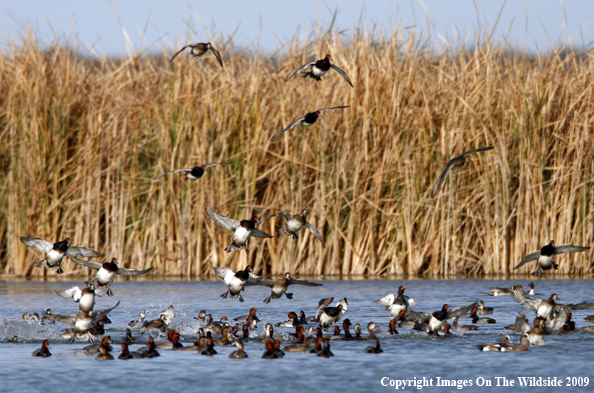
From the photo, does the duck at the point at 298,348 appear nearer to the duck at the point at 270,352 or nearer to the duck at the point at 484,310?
the duck at the point at 270,352

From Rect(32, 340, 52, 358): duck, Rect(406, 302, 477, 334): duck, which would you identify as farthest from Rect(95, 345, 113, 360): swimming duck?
Rect(406, 302, 477, 334): duck

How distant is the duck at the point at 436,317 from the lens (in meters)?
7.90

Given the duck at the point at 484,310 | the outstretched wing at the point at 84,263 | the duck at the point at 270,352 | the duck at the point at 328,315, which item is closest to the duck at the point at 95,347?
the duck at the point at 270,352

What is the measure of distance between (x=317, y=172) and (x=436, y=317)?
5.29m

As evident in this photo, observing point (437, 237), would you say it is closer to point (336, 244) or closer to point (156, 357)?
point (336, 244)

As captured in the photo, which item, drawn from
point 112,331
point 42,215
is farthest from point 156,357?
point 42,215

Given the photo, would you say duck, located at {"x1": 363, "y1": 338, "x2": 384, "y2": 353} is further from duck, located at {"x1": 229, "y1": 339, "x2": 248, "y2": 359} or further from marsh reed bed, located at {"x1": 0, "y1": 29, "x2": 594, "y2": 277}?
marsh reed bed, located at {"x1": 0, "y1": 29, "x2": 594, "y2": 277}

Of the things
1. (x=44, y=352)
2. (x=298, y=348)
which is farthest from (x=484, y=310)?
(x=44, y=352)

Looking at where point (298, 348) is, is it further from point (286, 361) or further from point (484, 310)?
point (484, 310)

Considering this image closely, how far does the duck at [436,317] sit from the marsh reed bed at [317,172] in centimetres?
434

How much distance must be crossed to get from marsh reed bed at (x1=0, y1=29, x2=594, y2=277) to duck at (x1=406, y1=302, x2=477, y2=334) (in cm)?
434

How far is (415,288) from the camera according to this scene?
38.2 feet

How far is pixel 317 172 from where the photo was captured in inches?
514

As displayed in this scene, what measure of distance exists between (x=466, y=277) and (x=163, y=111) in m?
5.29
